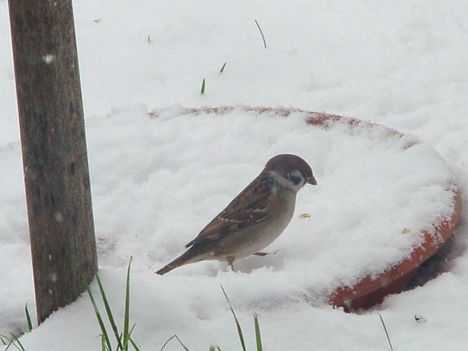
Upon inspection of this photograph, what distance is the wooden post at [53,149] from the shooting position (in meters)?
Answer: 2.53

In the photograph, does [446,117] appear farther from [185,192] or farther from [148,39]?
[148,39]

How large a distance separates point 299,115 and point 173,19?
1.97 meters

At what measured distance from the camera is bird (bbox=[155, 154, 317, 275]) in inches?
131

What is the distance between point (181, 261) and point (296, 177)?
509 mm

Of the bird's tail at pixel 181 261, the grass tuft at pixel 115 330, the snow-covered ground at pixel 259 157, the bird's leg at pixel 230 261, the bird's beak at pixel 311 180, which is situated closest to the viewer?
the grass tuft at pixel 115 330

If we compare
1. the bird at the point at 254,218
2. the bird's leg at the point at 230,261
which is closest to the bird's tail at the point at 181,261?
the bird at the point at 254,218

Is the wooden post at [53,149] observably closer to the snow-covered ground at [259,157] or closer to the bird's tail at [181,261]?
the snow-covered ground at [259,157]

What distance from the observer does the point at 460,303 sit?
3035 mm

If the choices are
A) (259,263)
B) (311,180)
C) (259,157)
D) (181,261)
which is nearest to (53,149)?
(181,261)

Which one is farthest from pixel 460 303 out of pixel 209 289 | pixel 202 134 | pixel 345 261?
pixel 202 134

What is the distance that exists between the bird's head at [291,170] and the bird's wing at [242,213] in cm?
4

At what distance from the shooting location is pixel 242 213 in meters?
3.42

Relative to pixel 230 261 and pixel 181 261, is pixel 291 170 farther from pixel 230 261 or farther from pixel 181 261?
pixel 181 261

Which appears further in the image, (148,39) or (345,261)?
(148,39)
